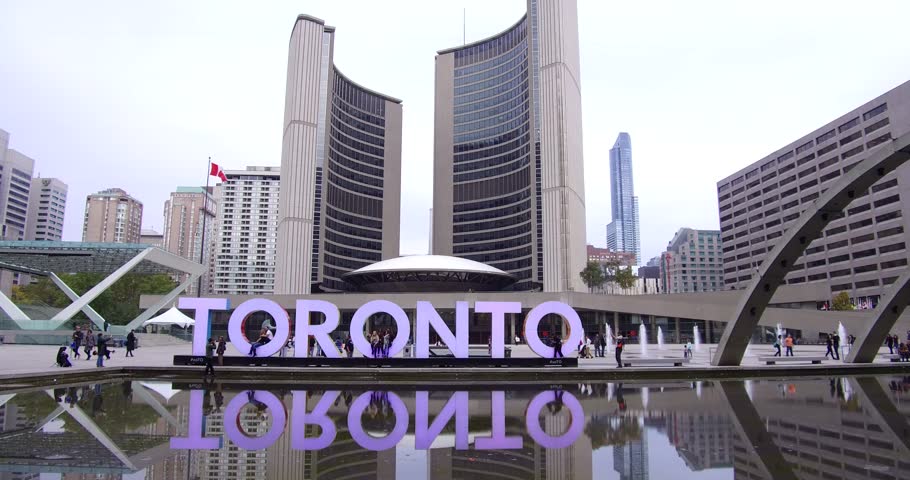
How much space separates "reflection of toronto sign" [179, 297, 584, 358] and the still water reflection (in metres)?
5.93

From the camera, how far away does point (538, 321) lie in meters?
24.2

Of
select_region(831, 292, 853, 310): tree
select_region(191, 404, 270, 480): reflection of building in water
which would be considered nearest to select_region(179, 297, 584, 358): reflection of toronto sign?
select_region(191, 404, 270, 480): reflection of building in water

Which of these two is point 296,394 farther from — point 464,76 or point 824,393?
point 464,76

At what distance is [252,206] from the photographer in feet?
632

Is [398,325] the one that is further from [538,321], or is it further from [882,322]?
[882,322]

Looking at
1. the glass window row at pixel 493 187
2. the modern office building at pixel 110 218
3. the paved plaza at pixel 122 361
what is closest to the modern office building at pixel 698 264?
the glass window row at pixel 493 187

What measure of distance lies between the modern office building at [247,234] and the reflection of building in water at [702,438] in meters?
189

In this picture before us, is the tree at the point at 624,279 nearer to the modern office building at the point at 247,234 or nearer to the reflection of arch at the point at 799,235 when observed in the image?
the reflection of arch at the point at 799,235

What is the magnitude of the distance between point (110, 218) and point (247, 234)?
43786 mm

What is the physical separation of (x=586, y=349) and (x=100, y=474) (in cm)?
3057

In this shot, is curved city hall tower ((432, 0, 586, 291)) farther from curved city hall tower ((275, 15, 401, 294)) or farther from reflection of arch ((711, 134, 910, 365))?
reflection of arch ((711, 134, 910, 365))

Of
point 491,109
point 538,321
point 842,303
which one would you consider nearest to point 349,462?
point 538,321

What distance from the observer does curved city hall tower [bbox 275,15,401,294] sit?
94250mm

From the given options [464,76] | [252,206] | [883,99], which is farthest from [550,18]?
[252,206]
